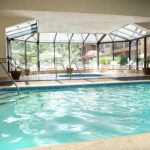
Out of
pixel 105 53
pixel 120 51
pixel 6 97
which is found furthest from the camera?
pixel 105 53

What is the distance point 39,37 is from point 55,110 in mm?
11003

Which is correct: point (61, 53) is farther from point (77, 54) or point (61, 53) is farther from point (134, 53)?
point (134, 53)

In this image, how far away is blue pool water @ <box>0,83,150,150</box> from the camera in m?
3.24

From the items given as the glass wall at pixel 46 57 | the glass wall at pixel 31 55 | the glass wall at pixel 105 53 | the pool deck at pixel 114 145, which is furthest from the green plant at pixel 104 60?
the pool deck at pixel 114 145

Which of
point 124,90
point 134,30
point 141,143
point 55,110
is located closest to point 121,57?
point 134,30

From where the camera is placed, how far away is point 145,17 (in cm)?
929

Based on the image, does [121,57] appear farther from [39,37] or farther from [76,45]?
[39,37]

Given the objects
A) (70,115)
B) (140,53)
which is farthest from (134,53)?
(70,115)

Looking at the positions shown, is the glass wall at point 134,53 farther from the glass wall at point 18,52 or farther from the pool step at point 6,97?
the pool step at point 6,97

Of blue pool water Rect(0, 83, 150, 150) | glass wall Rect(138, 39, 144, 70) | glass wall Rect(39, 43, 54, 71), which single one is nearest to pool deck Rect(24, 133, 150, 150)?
blue pool water Rect(0, 83, 150, 150)

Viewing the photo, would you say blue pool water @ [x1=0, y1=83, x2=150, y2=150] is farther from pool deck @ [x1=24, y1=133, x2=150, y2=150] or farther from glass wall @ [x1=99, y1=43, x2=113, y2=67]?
glass wall @ [x1=99, y1=43, x2=113, y2=67]

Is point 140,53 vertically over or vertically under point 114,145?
over

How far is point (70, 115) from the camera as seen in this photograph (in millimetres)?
4453

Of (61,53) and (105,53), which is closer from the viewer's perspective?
(61,53)
